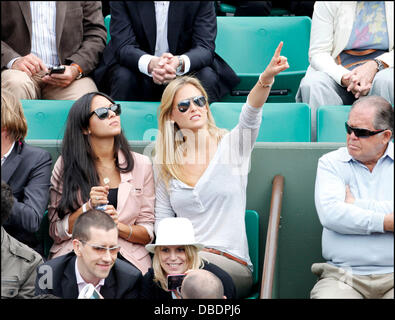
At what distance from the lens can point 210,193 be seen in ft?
9.03

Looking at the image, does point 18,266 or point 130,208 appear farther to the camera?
point 130,208

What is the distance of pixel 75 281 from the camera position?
2.46 meters

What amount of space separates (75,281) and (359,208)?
0.96 meters

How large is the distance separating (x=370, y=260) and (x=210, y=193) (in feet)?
2.17

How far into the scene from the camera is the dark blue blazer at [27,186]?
2623mm

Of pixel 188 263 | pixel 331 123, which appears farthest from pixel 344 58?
pixel 188 263

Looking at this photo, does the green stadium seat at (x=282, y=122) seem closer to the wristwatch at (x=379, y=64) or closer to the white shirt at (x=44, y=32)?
the wristwatch at (x=379, y=64)

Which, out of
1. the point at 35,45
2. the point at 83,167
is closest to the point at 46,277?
the point at 83,167

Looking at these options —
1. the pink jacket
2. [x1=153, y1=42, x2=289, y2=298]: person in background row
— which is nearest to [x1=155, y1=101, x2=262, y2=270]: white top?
[x1=153, y1=42, x2=289, y2=298]: person in background row

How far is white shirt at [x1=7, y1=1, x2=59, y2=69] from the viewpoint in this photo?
7.49 feet

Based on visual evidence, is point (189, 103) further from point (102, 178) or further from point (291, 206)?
point (291, 206)

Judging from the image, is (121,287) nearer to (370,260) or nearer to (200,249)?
(200,249)

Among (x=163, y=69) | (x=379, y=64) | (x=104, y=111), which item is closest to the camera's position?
(x=104, y=111)

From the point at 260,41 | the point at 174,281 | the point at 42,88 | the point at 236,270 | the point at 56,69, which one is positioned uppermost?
the point at 260,41
